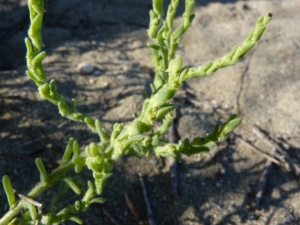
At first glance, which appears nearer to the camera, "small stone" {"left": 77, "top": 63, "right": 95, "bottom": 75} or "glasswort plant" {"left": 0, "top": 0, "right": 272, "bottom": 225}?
"glasswort plant" {"left": 0, "top": 0, "right": 272, "bottom": 225}

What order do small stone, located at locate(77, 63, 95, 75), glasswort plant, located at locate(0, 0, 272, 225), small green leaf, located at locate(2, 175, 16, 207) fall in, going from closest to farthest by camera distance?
glasswort plant, located at locate(0, 0, 272, 225) → small green leaf, located at locate(2, 175, 16, 207) → small stone, located at locate(77, 63, 95, 75)

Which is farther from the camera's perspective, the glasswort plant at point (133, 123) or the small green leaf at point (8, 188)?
the small green leaf at point (8, 188)

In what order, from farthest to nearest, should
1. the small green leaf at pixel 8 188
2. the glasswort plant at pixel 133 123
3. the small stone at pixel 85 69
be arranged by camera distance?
the small stone at pixel 85 69
the small green leaf at pixel 8 188
the glasswort plant at pixel 133 123

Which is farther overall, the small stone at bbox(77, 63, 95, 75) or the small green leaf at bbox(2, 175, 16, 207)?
the small stone at bbox(77, 63, 95, 75)

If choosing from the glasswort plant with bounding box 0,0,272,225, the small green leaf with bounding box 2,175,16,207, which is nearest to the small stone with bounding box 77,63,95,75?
the glasswort plant with bounding box 0,0,272,225

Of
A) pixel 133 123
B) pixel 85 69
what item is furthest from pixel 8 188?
pixel 85 69

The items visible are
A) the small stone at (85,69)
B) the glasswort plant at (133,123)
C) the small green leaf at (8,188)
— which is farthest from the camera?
the small stone at (85,69)

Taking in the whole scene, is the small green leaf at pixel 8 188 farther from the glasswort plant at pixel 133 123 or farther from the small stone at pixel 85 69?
the small stone at pixel 85 69

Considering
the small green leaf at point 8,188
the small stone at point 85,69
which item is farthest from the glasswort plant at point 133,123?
the small stone at point 85,69

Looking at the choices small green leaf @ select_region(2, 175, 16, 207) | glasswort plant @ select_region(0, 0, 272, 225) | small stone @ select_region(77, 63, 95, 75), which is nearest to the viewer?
glasswort plant @ select_region(0, 0, 272, 225)

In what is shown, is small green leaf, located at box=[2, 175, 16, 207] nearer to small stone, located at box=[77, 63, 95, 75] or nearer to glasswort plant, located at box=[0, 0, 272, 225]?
glasswort plant, located at box=[0, 0, 272, 225]

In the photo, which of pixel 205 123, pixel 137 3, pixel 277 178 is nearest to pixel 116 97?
pixel 205 123

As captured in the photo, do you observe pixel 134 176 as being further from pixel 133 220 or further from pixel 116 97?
pixel 116 97
